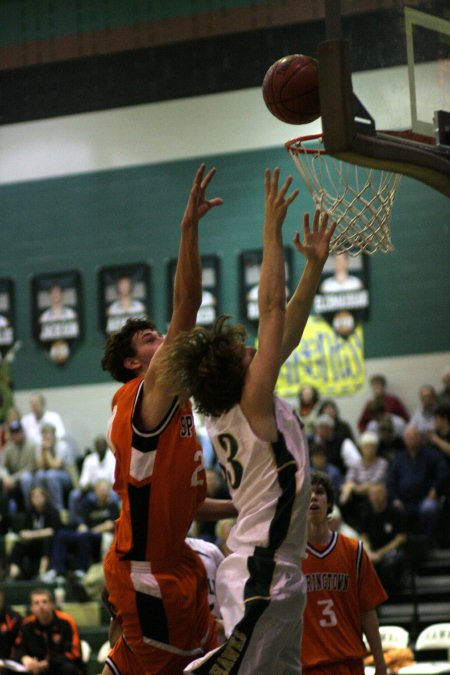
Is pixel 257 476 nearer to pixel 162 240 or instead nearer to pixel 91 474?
pixel 91 474

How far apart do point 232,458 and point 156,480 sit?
54 cm

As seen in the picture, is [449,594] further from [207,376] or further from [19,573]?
[207,376]

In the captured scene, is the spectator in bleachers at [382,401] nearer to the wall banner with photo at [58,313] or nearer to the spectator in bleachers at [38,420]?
the spectator in bleachers at [38,420]

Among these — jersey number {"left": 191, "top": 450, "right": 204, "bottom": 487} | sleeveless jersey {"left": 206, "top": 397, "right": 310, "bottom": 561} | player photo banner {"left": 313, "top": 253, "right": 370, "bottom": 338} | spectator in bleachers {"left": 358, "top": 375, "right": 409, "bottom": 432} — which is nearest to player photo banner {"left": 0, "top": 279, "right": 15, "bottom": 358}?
player photo banner {"left": 313, "top": 253, "right": 370, "bottom": 338}

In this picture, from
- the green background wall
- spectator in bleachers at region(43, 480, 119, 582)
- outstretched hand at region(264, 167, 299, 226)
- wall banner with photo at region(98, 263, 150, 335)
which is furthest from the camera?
wall banner with photo at region(98, 263, 150, 335)

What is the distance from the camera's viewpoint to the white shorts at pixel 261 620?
3809 mm

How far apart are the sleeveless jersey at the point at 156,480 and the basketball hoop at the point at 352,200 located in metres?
1.33

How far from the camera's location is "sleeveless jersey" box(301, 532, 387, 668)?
5551mm

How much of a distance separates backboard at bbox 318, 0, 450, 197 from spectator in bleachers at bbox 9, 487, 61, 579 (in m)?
10.3

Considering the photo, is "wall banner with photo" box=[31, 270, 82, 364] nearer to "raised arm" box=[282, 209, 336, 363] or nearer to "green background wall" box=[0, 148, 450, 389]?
"green background wall" box=[0, 148, 450, 389]

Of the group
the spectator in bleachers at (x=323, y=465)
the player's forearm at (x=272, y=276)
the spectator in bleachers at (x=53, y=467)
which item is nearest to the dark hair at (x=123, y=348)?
the player's forearm at (x=272, y=276)

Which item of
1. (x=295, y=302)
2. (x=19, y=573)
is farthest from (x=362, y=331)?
(x=295, y=302)

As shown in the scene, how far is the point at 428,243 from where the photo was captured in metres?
15.7

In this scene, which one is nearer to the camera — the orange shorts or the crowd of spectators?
the orange shorts
